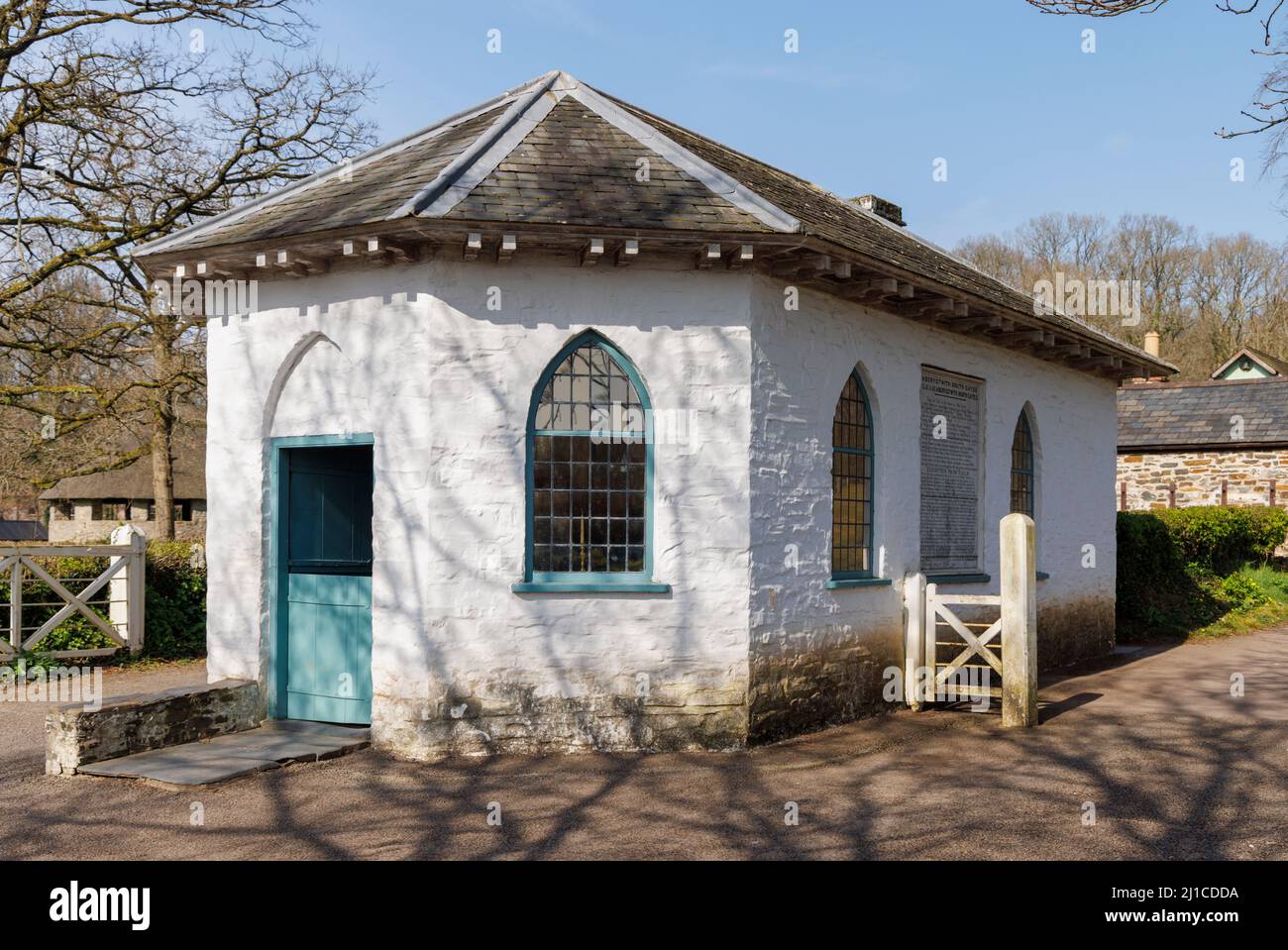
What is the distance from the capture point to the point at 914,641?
11.2 meters

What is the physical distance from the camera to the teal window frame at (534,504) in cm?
898

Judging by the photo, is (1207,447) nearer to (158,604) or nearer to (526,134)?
(526,134)

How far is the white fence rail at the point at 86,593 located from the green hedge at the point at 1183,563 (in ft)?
48.9

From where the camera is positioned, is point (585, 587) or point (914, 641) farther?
point (914, 641)

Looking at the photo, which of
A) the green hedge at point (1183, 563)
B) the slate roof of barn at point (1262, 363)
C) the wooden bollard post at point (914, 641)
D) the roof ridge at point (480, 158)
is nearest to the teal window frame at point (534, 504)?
the roof ridge at point (480, 158)

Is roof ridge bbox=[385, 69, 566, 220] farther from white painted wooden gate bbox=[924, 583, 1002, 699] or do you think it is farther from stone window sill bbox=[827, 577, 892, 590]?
white painted wooden gate bbox=[924, 583, 1002, 699]

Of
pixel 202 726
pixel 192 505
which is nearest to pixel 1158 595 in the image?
pixel 202 726

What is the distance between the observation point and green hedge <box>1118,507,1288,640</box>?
18562 mm

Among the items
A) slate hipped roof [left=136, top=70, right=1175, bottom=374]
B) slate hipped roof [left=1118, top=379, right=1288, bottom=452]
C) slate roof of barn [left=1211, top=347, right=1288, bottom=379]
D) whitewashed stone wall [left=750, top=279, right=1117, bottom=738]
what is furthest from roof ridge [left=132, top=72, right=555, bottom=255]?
slate roof of barn [left=1211, top=347, right=1288, bottom=379]

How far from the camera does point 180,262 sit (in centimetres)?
980

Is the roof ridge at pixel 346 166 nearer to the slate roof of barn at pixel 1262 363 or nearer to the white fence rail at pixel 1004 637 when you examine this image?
the white fence rail at pixel 1004 637

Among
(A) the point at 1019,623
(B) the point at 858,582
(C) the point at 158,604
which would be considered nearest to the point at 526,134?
(B) the point at 858,582

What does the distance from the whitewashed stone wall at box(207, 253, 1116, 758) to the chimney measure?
7.27 metres

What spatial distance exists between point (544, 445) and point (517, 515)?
658 mm
